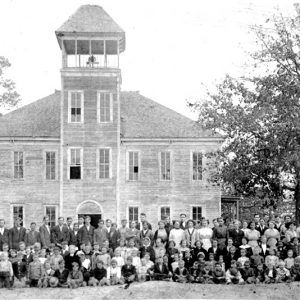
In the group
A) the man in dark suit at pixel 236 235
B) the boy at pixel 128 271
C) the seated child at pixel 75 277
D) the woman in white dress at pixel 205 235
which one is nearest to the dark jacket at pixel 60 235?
the seated child at pixel 75 277

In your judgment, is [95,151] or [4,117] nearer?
[95,151]

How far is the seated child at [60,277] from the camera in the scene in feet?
56.2

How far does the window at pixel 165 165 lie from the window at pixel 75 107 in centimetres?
495

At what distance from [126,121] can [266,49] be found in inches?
373

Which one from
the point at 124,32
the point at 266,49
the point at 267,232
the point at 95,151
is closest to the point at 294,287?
Answer: the point at 267,232

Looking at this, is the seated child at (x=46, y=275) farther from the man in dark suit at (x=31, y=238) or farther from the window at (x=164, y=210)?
the window at (x=164, y=210)

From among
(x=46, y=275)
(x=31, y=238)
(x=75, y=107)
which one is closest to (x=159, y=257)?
(x=46, y=275)

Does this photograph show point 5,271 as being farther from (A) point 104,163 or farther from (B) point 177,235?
(A) point 104,163

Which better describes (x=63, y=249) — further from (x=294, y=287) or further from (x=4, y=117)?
(x=4, y=117)

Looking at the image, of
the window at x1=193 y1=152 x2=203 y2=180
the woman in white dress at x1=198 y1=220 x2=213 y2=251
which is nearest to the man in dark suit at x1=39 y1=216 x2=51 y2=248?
the woman in white dress at x1=198 y1=220 x2=213 y2=251

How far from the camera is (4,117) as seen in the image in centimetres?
3288

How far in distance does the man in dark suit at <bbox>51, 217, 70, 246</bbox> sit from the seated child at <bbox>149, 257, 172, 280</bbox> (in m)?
3.56

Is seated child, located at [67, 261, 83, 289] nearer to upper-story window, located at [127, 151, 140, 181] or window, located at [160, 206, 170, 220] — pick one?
window, located at [160, 206, 170, 220]

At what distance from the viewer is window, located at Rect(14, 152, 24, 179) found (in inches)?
1230
